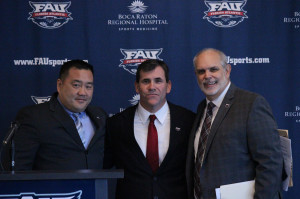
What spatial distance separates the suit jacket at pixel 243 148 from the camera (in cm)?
193

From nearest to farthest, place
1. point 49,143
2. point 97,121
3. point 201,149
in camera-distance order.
A: 1. point 201,149
2. point 49,143
3. point 97,121

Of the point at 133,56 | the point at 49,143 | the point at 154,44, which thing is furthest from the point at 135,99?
the point at 49,143

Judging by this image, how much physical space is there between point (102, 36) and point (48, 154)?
4.47 feet

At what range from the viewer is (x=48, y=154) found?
2355 mm

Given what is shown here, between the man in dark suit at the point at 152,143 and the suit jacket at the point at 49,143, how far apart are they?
26 cm

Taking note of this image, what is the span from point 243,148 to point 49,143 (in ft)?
3.98

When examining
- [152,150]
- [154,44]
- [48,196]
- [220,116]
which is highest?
[154,44]

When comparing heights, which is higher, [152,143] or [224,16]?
[224,16]

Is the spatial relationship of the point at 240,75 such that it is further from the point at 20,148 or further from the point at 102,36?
the point at 20,148

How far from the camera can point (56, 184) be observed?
1.62 m

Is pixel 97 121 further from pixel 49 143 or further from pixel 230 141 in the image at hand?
pixel 230 141

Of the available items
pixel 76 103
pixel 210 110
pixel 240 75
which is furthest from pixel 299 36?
pixel 76 103

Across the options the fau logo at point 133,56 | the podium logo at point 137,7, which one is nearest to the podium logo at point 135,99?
the fau logo at point 133,56

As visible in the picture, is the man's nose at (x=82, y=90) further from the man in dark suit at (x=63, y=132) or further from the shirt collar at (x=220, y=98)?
the shirt collar at (x=220, y=98)
